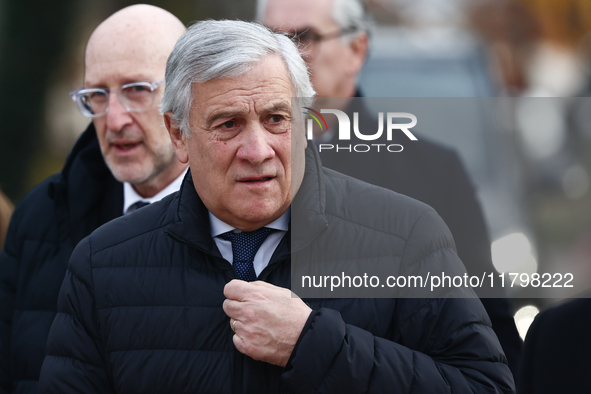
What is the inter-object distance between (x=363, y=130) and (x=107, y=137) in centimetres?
138

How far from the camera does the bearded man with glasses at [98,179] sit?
2852mm

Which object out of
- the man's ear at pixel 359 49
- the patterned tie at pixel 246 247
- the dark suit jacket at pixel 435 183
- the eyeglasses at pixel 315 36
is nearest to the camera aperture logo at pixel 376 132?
the dark suit jacket at pixel 435 183

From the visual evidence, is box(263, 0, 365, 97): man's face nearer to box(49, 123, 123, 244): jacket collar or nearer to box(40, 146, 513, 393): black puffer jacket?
box(40, 146, 513, 393): black puffer jacket

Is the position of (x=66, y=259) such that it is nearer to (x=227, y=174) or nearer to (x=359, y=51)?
(x=227, y=174)

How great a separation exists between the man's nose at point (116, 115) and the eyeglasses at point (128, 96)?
0.02 metres

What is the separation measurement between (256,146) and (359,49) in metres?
0.80

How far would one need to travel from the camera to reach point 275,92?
212 centimetres

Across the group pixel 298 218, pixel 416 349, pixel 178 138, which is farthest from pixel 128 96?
pixel 416 349

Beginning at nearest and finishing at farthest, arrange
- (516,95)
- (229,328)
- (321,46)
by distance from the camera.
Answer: (516,95) < (229,328) < (321,46)

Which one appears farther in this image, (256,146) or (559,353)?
(256,146)

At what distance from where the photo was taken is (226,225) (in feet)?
7.34

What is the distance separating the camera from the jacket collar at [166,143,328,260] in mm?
2094

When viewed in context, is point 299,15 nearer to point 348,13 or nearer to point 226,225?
point 348,13

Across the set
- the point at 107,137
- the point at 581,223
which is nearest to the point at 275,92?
the point at 581,223
